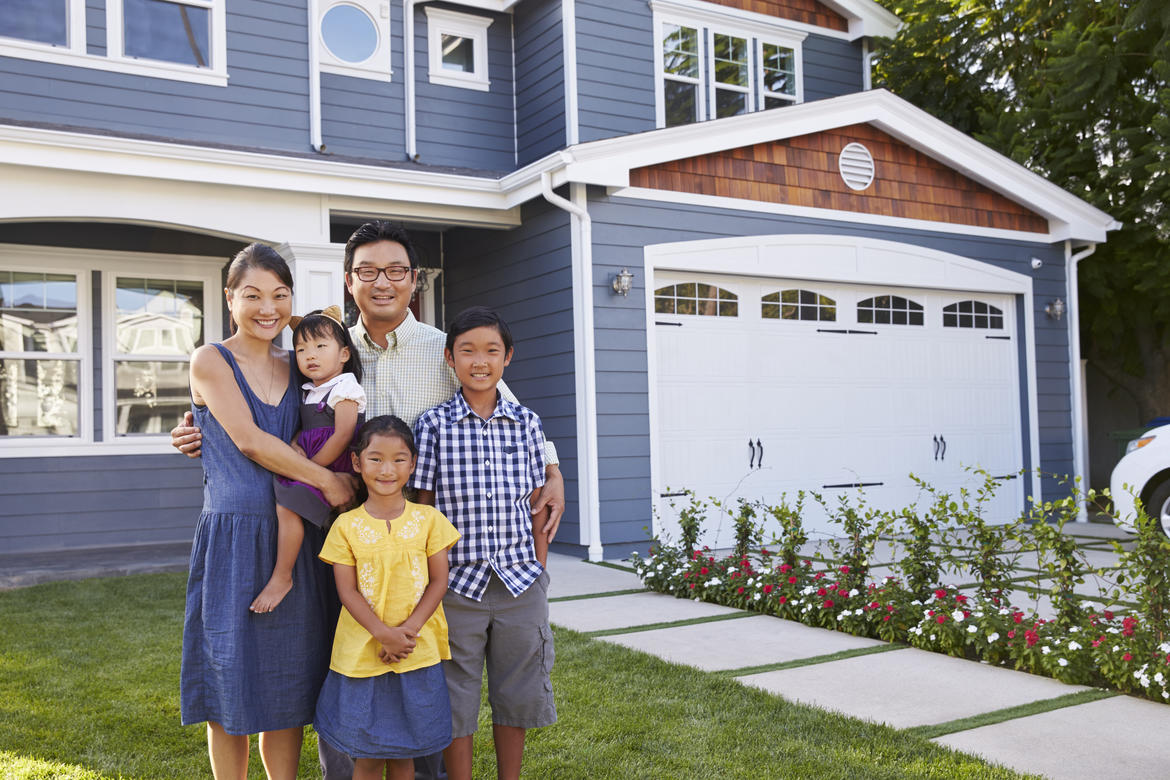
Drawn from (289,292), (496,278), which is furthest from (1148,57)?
(289,292)

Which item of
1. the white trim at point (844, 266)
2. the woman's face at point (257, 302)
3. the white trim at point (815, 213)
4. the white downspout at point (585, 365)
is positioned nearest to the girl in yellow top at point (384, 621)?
the woman's face at point (257, 302)

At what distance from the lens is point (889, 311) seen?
9.38 meters

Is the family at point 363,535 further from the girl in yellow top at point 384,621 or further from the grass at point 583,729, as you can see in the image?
the grass at point 583,729

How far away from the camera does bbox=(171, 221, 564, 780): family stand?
2.30 metres

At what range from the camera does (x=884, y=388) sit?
9.28 meters

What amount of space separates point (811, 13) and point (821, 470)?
5.35m

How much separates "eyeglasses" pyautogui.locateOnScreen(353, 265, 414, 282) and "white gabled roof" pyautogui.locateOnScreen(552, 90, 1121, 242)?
5028 millimetres

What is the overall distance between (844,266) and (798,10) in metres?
3.60

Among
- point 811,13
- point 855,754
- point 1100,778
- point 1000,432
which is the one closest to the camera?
point 1100,778

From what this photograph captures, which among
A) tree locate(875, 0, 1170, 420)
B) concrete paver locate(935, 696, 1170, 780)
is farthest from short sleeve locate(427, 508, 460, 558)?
tree locate(875, 0, 1170, 420)

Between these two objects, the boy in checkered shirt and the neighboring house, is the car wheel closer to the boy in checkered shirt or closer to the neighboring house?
the neighboring house

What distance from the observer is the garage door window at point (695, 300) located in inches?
322

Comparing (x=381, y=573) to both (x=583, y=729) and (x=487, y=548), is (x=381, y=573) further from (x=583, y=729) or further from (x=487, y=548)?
(x=583, y=729)

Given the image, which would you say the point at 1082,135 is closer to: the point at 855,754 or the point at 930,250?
the point at 930,250
